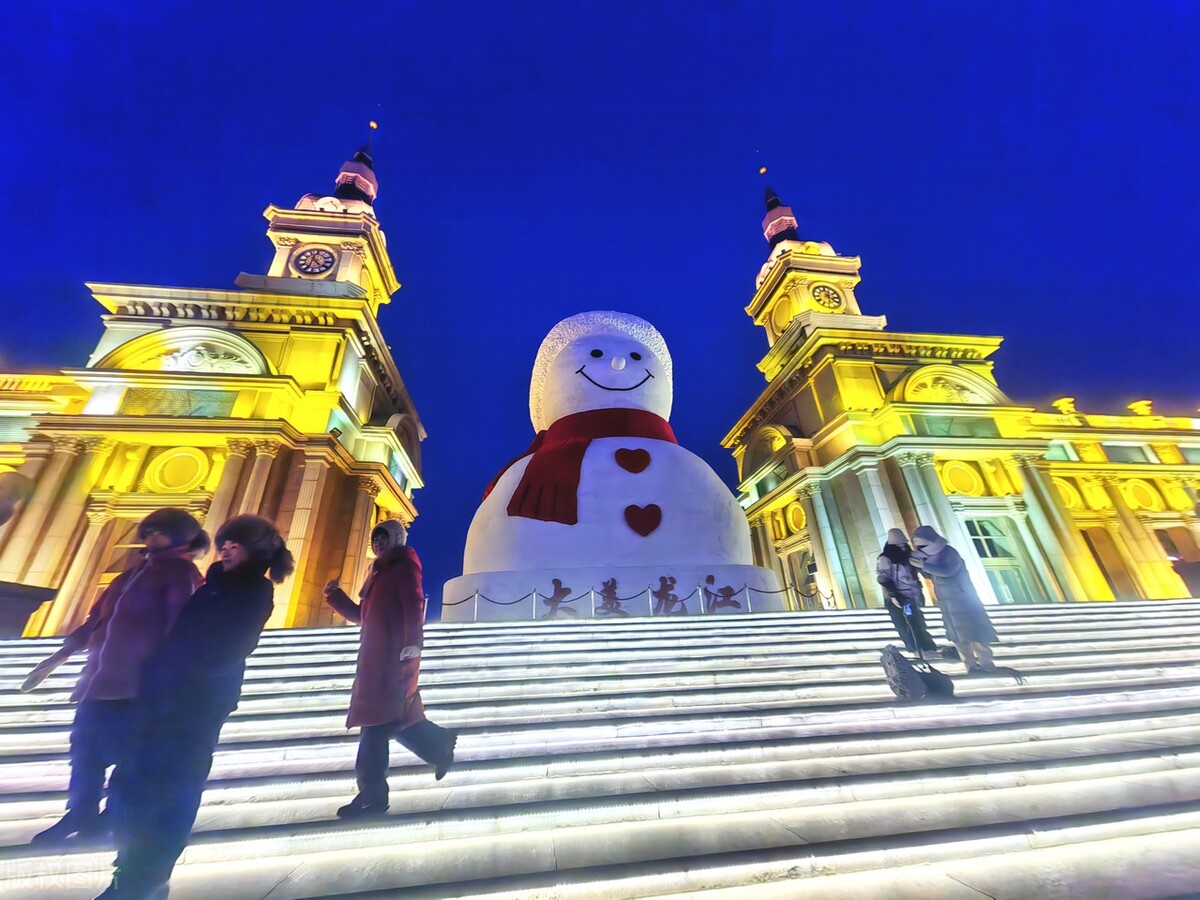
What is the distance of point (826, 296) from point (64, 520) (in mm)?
34199

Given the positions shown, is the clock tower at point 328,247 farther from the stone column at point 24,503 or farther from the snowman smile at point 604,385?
→ the snowman smile at point 604,385

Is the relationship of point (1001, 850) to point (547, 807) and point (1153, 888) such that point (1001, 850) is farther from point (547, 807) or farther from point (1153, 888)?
point (547, 807)

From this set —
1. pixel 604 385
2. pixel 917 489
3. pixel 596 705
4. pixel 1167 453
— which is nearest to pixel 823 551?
pixel 917 489

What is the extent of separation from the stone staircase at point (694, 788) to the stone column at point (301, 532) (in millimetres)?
8656

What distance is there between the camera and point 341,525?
16984 millimetres

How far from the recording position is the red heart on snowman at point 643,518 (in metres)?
9.09

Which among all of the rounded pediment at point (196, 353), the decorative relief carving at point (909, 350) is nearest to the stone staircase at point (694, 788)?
the rounded pediment at point (196, 353)

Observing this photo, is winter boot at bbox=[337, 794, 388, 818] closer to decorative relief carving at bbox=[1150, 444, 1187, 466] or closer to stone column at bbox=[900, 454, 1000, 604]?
stone column at bbox=[900, 454, 1000, 604]

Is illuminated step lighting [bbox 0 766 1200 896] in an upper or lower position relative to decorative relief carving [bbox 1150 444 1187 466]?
lower

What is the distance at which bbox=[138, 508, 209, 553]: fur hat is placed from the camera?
239 centimetres

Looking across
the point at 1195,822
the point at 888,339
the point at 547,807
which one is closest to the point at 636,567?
the point at 547,807

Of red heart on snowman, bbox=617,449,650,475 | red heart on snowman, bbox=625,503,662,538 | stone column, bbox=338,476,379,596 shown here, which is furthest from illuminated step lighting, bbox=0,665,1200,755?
stone column, bbox=338,476,379,596

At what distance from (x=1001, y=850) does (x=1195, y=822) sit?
104 cm

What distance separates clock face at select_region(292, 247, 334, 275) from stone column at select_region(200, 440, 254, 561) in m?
11.5
